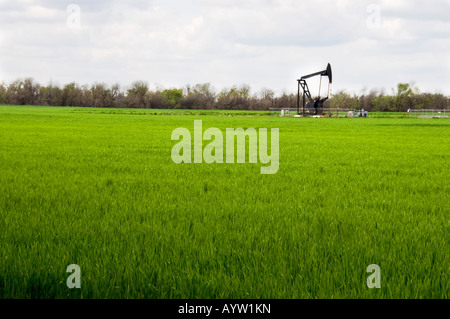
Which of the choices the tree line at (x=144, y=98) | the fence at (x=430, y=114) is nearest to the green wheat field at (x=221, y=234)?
the fence at (x=430, y=114)

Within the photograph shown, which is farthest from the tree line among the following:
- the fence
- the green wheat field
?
the green wheat field

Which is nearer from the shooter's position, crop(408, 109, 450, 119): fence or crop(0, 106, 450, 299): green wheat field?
crop(0, 106, 450, 299): green wheat field

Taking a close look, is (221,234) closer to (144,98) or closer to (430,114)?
(430,114)

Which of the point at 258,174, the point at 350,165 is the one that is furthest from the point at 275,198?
the point at 350,165

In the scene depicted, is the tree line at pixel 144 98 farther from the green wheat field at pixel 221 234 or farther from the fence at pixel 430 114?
the green wheat field at pixel 221 234

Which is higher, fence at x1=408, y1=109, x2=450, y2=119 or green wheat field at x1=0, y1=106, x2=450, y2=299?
fence at x1=408, y1=109, x2=450, y2=119

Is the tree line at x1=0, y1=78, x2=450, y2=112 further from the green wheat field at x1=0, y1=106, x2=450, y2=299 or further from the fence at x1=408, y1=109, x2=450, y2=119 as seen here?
the green wheat field at x1=0, y1=106, x2=450, y2=299

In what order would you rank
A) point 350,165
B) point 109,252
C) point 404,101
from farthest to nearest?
point 404,101 → point 350,165 → point 109,252

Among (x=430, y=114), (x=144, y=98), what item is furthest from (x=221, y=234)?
(x=144, y=98)
